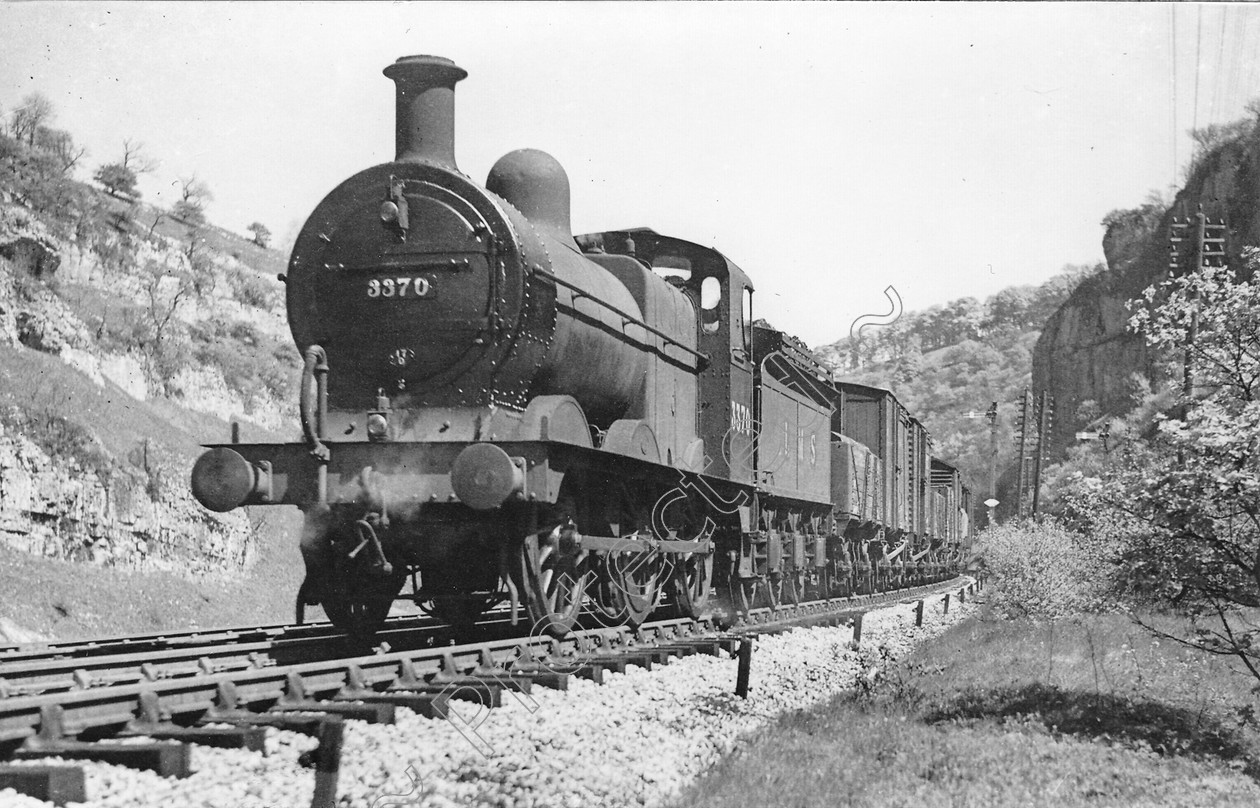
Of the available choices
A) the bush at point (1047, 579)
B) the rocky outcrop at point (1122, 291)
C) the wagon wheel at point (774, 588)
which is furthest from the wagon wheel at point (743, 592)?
the rocky outcrop at point (1122, 291)

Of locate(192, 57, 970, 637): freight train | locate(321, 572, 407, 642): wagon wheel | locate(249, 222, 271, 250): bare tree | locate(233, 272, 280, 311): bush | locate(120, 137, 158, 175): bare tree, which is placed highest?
locate(249, 222, 271, 250): bare tree

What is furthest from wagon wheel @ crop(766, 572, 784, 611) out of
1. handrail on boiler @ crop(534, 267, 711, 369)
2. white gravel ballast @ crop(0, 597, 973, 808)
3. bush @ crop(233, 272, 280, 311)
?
bush @ crop(233, 272, 280, 311)

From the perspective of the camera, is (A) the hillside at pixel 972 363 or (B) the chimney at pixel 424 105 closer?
(B) the chimney at pixel 424 105

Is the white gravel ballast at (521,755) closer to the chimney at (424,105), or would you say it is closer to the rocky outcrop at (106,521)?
the chimney at (424,105)

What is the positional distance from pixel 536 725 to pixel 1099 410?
61.9m

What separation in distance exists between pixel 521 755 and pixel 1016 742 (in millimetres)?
3780

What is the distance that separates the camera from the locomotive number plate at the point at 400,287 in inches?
359

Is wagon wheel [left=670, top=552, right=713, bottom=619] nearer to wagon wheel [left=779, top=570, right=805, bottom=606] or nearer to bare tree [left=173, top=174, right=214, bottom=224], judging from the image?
wagon wheel [left=779, top=570, right=805, bottom=606]

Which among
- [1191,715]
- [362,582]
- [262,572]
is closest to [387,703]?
[362,582]

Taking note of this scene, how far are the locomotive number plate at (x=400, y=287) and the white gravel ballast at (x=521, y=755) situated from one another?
3200 millimetres

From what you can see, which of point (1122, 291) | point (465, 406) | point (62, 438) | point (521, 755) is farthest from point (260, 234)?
point (521, 755)

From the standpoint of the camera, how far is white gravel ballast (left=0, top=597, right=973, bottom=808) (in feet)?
15.8

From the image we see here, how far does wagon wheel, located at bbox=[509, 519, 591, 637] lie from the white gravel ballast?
742mm

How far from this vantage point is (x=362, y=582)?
957 cm
